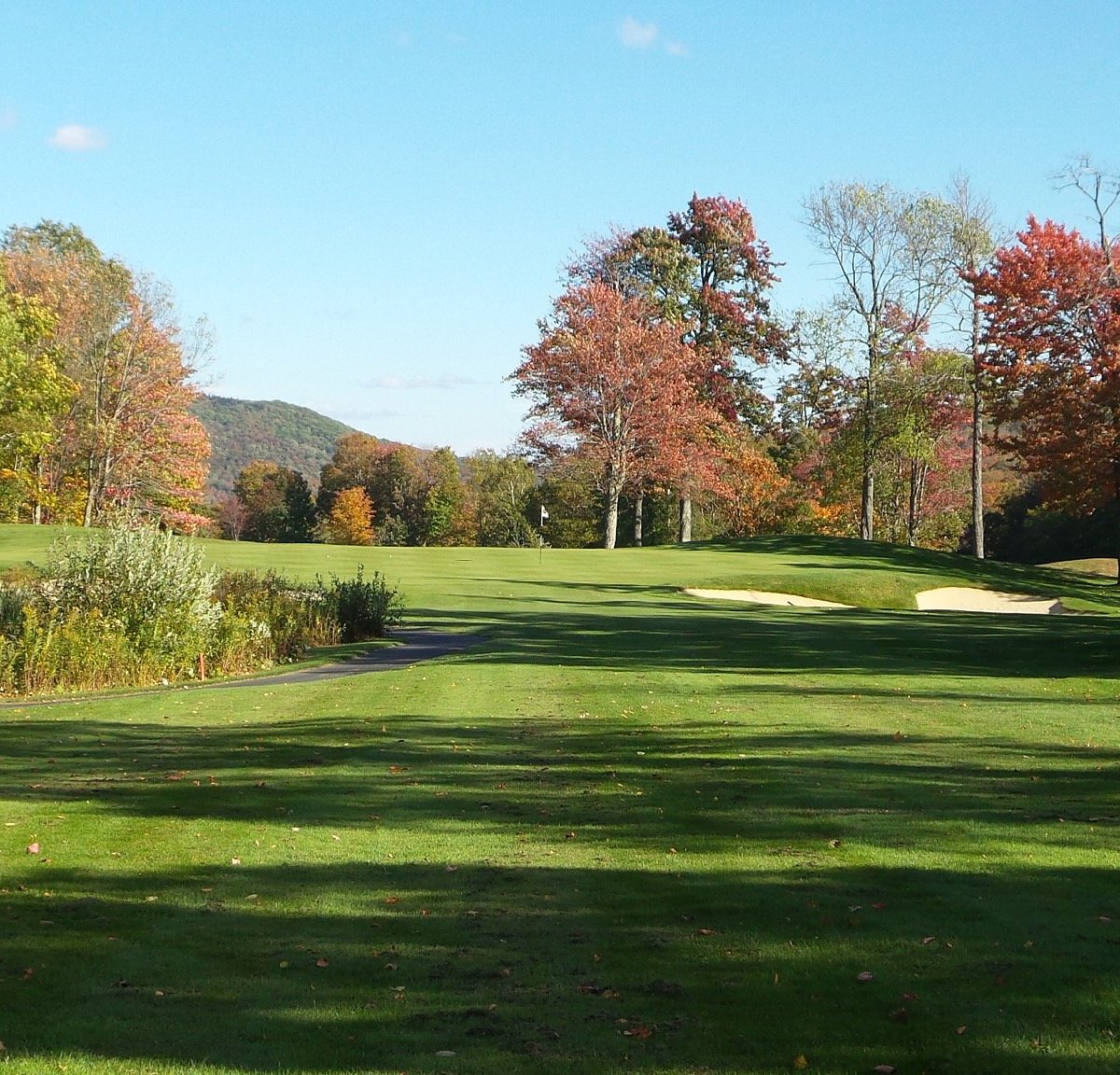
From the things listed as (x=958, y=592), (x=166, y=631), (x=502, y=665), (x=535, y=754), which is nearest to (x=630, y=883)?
(x=535, y=754)

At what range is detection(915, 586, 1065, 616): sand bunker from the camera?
36250mm

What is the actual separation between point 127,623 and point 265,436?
150159 mm

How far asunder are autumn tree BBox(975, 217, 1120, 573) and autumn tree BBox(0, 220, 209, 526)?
35.2m

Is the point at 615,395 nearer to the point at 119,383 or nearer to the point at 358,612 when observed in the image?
the point at 119,383

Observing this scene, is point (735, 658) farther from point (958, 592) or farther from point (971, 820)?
point (958, 592)

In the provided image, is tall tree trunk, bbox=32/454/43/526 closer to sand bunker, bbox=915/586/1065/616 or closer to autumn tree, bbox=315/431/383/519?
autumn tree, bbox=315/431/383/519

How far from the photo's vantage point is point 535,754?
10984 millimetres

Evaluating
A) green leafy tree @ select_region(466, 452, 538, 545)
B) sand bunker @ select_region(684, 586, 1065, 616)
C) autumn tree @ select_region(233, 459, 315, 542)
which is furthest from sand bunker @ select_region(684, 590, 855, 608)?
autumn tree @ select_region(233, 459, 315, 542)

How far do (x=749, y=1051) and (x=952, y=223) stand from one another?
53.6 metres

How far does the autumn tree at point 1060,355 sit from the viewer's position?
39344mm

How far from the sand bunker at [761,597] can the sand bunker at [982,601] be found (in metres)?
3.16

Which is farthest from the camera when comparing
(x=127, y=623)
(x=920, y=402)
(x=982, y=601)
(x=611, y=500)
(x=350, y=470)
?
(x=350, y=470)

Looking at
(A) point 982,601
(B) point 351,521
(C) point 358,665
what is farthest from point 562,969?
(B) point 351,521

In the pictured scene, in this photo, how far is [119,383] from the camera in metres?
56.4
